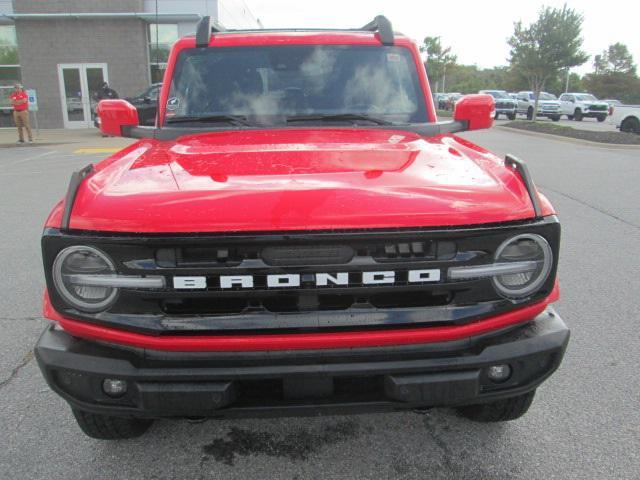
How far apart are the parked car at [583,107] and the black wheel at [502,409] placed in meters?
32.5

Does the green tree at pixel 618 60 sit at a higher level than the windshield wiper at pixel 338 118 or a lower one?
higher

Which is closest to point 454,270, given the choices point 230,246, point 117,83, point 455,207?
point 455,207

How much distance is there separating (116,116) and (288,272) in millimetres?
2158

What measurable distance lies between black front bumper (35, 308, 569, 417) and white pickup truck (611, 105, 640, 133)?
21995 mm

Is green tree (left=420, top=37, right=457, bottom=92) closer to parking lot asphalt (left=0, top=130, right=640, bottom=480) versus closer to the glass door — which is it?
the glass door

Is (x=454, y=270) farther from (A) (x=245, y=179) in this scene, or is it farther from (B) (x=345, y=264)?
(A) (x=245, y=179)

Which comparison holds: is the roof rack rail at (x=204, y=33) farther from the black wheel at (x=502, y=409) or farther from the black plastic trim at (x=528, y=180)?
the black wheel at (x=502, y=409)

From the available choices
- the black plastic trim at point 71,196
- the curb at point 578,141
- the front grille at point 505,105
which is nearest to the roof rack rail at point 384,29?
the black plastic trim at point 71,196

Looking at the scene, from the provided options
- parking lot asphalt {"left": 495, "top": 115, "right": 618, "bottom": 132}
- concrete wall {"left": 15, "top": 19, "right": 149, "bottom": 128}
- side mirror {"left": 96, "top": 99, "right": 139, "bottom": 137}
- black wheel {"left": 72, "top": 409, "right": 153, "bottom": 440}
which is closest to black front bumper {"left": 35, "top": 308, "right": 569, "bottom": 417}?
black wheel {"left": 72, "top": 409, "right": 153, "bottom": 440}

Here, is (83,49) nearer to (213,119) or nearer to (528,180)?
(213,119)

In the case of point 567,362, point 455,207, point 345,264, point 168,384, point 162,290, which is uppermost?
point 455,207

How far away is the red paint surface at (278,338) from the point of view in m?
1.83

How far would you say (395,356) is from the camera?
1.88 metres

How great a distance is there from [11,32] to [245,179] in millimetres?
24634
